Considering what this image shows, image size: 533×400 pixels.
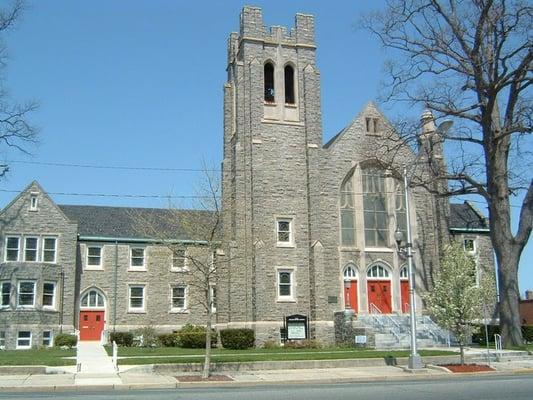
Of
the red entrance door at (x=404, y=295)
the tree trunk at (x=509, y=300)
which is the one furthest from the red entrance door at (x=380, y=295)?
the tree trunk at (x=509, y=300)

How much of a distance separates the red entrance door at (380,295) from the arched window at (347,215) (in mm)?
2912

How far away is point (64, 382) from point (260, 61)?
25.5 meters

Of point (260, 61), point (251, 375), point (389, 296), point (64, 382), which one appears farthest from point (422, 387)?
point (260, 61)

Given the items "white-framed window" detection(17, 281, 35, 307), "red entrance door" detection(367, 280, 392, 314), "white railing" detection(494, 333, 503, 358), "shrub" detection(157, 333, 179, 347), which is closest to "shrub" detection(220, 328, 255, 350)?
"shrub" detection(157, 333, 179, 347)

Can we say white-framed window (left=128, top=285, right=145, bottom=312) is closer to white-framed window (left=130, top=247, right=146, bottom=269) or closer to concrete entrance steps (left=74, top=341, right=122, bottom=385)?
white-framed window (left=130, top=247, right=146, bottom=269)

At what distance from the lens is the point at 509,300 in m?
34.3

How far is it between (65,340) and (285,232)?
1429 cm

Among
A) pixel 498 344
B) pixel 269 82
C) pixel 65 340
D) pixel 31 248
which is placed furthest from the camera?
pixel 31 248

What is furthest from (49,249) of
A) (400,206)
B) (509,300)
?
(509,300)

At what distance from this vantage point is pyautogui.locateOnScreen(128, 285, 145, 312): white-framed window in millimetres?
46281

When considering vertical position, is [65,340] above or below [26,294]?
below

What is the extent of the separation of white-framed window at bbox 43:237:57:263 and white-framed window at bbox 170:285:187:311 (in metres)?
8.29

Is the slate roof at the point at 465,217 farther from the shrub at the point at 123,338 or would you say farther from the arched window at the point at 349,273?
the shrub at the point at 123,338

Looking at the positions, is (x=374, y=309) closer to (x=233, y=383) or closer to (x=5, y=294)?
(x=233, y=383)
